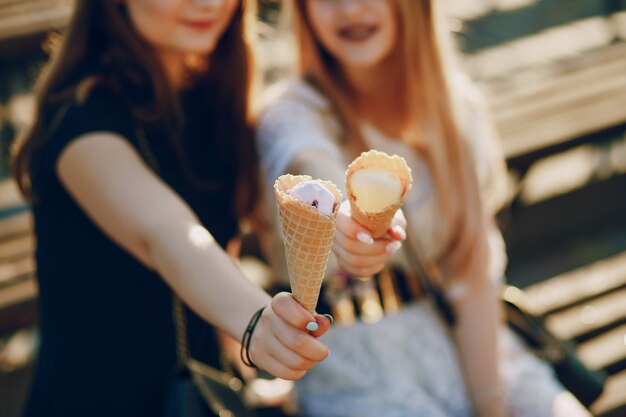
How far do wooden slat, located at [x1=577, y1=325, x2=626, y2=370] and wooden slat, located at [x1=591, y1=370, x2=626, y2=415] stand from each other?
0.07m

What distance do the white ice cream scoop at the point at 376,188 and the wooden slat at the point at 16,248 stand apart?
2.02 m

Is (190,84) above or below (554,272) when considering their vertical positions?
above

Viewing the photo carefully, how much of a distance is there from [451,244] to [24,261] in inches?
63.2

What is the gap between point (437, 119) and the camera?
2115mm

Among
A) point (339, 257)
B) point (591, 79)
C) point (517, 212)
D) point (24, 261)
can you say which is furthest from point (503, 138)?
point (339, 257)

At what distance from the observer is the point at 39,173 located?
1.69m

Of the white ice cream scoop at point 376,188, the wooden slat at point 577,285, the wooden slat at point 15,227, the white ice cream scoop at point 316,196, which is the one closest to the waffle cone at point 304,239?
the white ice cream scoop at point 316,196

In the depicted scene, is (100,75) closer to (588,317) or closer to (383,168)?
(383,168)

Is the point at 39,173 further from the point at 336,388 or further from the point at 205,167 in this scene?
the point at 336,388

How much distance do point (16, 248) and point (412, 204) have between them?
5.39 feet

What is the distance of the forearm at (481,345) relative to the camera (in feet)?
6.63

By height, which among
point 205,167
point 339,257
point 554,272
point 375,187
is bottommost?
point 554,272

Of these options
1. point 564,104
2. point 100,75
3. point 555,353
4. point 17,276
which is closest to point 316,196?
point 100,75

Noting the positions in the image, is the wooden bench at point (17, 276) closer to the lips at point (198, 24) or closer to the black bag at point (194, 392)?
the black bag at point (194, 392)
